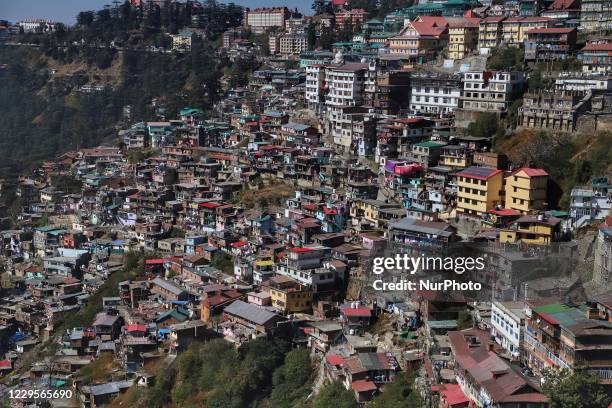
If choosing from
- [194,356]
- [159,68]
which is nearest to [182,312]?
[194,356]

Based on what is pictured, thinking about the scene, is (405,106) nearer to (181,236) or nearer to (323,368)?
(181,236)

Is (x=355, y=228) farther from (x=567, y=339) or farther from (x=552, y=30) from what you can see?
(x=552, y=30)

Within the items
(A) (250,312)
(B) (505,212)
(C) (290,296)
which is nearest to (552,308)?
(B) (505,212)

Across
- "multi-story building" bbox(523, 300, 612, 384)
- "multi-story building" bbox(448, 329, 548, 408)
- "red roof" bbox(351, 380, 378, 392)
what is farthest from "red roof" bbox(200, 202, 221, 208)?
"multi-story building" bbox(523, 300, 612, 384)

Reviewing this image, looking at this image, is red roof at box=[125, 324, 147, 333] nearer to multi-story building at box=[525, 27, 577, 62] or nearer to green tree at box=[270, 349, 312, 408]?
green tree at box=[270, 349, 312, 408]

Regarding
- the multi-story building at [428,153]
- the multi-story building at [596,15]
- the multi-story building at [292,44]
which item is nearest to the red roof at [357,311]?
the multi-story building at [428,153]

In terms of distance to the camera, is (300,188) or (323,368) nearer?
(323,368)
